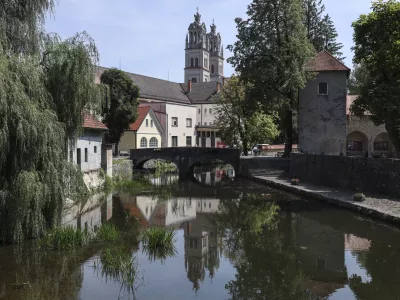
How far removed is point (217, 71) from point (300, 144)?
89808 mm

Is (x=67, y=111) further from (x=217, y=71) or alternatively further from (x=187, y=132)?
(x=217, y=71)

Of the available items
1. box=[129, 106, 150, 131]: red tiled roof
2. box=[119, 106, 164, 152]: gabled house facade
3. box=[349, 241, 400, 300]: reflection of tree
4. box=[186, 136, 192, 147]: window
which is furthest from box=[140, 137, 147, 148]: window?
box=[349, 241, 400, 300]: reflection of tree

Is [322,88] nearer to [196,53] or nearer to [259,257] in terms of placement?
[259,257]

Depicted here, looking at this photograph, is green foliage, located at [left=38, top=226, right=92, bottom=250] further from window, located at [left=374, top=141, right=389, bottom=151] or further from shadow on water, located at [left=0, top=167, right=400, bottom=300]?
window, located at [left=374, top=141, right=389, bottom=151]

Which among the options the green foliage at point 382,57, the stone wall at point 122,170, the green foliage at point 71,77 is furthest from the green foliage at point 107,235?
the green foliage at point 382,57

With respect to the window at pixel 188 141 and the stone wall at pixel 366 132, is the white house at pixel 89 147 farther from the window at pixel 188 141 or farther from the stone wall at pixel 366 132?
the window at pixel 188 141

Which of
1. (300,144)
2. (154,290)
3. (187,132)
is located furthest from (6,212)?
(187,132)

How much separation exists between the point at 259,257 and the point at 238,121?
30.2 m

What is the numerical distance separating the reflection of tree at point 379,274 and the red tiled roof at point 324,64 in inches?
877

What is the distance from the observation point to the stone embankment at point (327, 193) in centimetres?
1819

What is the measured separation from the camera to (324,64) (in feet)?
114

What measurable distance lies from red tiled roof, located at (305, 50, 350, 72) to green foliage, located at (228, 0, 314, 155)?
119 cm

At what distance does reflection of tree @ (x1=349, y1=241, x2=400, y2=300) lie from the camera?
410 inches

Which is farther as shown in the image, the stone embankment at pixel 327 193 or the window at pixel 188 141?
the window at pixel 188 141
